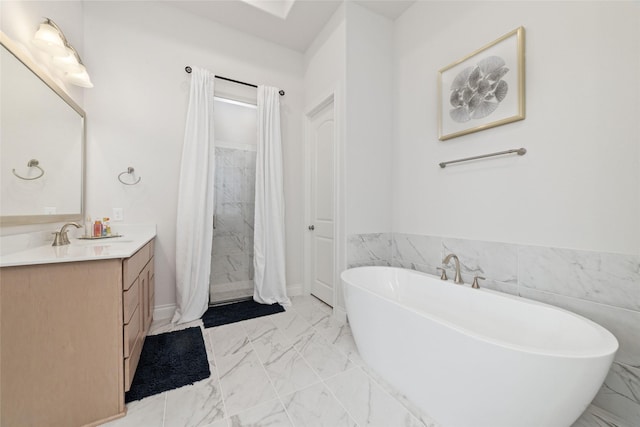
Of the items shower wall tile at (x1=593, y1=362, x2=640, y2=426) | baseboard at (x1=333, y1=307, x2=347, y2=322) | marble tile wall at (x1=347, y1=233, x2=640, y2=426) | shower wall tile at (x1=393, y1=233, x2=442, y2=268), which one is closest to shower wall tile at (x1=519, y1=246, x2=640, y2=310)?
marble tile wall at (x1=347, y1=233, x2=640, y2=426)

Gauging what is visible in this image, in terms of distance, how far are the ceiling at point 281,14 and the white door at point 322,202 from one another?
33.6 inches

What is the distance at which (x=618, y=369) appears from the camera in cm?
120

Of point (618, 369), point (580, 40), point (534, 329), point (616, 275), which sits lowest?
point (618, 369)

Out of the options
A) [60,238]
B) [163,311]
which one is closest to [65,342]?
[60,238]

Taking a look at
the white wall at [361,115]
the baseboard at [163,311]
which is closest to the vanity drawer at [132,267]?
the baseboard at [163,311]

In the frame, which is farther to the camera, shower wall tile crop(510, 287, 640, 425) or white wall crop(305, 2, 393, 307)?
white wall crop(305, 2, 393, 307)

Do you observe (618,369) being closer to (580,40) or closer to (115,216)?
(580,40)

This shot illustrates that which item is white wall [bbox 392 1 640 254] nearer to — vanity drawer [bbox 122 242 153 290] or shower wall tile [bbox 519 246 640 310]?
shower wall tile [bbox 519 246 640 310]

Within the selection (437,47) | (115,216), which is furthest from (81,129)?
(437,47)

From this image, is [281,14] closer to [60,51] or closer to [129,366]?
[60,51]

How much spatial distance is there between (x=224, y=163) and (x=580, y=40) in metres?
2.86

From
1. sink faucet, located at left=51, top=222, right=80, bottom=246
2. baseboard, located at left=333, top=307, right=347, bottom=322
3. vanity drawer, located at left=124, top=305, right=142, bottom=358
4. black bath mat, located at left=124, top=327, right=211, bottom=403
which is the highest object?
sink faucet, located at left=51, top=222, right=80, bottom=246

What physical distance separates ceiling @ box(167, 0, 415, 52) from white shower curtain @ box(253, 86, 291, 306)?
2.09 feet

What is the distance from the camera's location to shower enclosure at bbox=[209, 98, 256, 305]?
8.88ft
